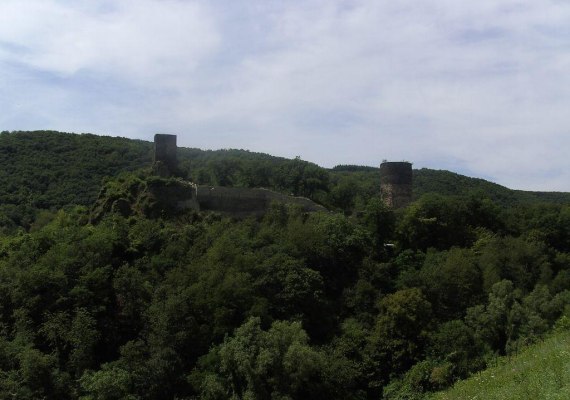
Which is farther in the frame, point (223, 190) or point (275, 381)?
point (223, 190)

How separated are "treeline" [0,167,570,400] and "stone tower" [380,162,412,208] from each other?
6.41 metres

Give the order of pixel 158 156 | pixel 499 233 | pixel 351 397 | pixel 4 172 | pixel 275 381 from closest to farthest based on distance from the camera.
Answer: pixel 275 381
pixel 351 397
pixel 158 156
pixel 499 233
pixel 4 172

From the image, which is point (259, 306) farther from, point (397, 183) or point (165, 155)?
point (397, 183)

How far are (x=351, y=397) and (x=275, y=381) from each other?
→ 378cm

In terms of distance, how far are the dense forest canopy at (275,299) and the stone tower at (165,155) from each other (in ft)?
2.97

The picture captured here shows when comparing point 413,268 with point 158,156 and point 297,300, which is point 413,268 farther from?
point 158,156

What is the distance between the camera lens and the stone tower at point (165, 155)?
125 ft

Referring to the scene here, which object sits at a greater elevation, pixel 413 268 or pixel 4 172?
pixel 4 172

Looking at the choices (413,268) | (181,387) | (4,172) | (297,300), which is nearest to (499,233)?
(413,268)

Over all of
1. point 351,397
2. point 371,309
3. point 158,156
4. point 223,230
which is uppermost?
point 158,156

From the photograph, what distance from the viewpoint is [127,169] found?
186 feet

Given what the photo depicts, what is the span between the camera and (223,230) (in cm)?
3525

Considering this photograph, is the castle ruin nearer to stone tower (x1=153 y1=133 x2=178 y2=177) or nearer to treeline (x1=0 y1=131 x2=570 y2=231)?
stone tower (x1=153 y1=133 x2=178 y2=177)

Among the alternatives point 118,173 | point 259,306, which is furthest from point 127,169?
point 259,306
